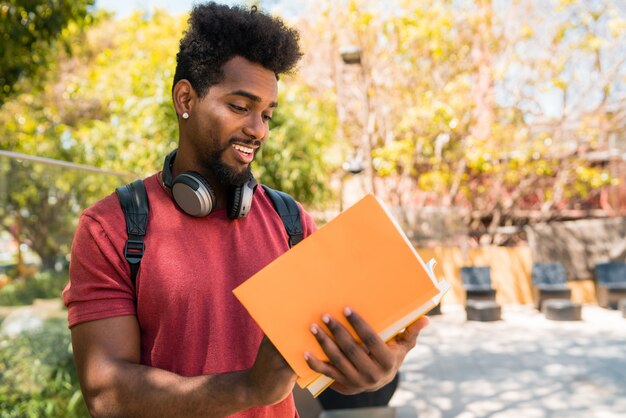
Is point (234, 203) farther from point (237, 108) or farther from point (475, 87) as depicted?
point (475, 87)

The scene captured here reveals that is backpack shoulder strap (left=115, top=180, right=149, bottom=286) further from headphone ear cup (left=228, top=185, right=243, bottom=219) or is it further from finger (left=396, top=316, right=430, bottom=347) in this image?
finger (left=396, top=316, right=430, bottom=347)

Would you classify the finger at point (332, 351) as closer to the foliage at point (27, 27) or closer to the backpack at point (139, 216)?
the backpack at point (139, 216)

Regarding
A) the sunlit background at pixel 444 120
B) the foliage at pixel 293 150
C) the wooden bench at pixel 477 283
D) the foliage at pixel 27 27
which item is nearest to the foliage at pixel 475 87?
the sunlit background at pixel 444 120

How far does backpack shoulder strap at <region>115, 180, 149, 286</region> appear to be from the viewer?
1275mm

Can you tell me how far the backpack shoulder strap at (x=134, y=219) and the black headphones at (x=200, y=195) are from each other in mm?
74

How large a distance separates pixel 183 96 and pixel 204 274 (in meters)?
0.47

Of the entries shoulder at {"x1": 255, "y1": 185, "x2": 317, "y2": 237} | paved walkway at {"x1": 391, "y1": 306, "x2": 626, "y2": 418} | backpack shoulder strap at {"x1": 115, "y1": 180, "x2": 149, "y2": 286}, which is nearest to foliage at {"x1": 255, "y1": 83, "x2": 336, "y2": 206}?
paved walkway at {"x1": 391, "y1": 306, "x2": 626, "y2": 418}

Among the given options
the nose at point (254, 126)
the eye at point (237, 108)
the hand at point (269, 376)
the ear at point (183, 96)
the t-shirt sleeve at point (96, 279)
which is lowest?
the hand at point (269, 376)

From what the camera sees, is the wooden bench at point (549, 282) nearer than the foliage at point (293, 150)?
No

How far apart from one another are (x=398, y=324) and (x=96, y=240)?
64cm

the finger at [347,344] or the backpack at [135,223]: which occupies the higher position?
the backpack at [135,223]

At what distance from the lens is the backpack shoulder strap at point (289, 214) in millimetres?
1546

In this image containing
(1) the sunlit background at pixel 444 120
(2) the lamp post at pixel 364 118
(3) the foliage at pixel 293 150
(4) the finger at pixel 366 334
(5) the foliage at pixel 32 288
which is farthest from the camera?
(1) the sunlit background at pixel 444 120

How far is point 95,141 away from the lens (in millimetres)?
10664
